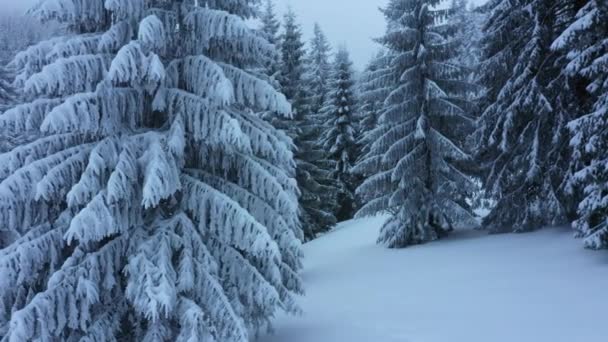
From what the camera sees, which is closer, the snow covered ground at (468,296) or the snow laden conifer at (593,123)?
the snow covered ground at (468,296)

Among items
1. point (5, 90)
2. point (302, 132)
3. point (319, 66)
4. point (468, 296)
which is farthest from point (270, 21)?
point (468, 296)

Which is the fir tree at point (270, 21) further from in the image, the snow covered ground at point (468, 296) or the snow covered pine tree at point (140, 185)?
the snow covered pine tree at point (140, 185)

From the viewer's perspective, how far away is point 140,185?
6.43m

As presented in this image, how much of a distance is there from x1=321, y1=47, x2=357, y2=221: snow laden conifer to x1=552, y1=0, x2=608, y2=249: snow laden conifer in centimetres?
2063

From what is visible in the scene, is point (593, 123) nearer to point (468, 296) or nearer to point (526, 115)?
point (468, 296)

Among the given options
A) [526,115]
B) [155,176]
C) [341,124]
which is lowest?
[155,176]

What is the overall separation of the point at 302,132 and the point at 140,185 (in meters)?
15.6

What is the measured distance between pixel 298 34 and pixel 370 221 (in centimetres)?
1143

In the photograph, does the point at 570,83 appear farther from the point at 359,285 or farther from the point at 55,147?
the point at 55,147

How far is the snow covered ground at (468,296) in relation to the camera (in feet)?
22.9

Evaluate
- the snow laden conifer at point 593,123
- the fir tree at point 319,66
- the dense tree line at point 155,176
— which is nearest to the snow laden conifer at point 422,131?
the dense tree line at point 155,176

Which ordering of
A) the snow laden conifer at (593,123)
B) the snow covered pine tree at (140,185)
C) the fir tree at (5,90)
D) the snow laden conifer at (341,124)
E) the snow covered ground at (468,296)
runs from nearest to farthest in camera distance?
1. the snow covered pine tree at (140,185)
2. the snow covered ground at (468,296)
3. the snow laden conifer at (593,123)
4. the fir tree at (5,90)
5. the snow laden conifer at (341,124)

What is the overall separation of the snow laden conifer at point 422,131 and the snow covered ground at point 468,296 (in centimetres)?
118

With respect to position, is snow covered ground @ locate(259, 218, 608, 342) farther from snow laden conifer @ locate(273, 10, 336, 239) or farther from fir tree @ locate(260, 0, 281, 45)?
fir tree @ locate(260, 0, 281, 45)
